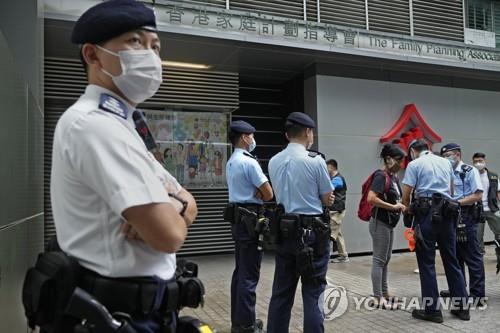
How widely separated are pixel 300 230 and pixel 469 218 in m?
3.01

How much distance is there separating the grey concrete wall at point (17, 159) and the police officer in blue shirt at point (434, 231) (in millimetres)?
3866

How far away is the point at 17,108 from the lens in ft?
9.35

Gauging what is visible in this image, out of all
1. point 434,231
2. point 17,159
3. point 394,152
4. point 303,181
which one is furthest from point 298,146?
point 17,159

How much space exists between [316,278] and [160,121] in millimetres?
6069

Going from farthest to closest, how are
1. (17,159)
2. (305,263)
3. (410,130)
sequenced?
(410,130), (305,263), (17,159)

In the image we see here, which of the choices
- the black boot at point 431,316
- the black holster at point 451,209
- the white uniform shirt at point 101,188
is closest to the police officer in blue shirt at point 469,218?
the black holster at point 451,209

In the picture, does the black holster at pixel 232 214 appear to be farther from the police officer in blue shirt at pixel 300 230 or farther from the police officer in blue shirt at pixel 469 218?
the police officer in blue shirt at pixel 469 218

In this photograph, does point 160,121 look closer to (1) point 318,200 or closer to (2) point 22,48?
(2) point 22,48

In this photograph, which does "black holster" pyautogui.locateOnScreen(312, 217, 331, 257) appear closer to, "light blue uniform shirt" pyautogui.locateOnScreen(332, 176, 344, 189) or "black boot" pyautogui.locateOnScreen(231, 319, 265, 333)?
"black boot" pyautogui.locateOnScreen(231, 319, 265, 333)

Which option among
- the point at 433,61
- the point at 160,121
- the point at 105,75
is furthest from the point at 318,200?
the point at 433,61

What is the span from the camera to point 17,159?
286cm

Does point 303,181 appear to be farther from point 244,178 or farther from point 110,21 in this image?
point 110,21

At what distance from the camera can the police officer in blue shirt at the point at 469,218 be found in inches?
212

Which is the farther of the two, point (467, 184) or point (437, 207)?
point (467, 184)
